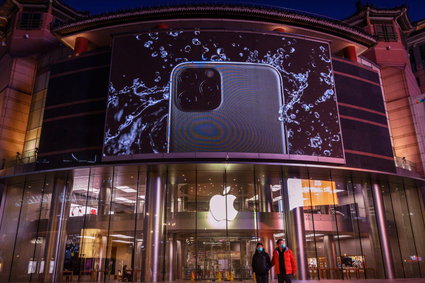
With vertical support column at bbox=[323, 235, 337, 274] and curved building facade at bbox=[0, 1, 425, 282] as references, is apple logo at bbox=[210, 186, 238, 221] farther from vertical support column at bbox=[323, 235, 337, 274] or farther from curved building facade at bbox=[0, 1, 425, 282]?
vertical support column at bbox=[323, 235, 337, 274]

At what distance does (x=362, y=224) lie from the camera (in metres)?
27.6

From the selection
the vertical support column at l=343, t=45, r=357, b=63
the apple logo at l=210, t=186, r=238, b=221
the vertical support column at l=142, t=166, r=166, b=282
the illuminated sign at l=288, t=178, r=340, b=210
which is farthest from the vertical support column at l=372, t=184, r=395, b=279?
the vertical support column at l=142, t=166, r=166, b=282

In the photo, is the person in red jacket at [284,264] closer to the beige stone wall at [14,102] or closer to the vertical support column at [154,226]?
the vertical support column at [154,226]

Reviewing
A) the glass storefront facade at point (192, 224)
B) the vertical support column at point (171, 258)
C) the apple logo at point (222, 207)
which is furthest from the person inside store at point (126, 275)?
the apple logo at point (222, 207)

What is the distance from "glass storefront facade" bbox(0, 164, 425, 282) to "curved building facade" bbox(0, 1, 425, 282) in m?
0.10

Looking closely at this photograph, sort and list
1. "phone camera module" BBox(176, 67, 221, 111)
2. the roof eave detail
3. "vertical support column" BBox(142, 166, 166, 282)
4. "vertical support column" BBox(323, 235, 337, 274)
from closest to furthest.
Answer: "vertical support column" BBox(142, 166, 166, 282) → "phone camera module" BBox(176, 67, 221, 111) → "vertical support column" BBox(323, 235, 337, 274) → the roof eave detail

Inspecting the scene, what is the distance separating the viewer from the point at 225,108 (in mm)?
25406

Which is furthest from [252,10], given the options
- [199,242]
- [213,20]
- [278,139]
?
[199,242]

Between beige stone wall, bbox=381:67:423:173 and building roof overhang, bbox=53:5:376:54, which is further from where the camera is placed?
beige stone wall, bbox=381:67:423:173

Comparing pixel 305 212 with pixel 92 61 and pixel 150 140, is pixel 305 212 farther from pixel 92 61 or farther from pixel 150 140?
pixel 92 61

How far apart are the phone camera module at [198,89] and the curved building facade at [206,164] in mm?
82

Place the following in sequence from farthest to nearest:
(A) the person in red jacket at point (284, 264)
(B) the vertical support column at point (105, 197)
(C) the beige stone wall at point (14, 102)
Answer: (C) the beige stone wall at point (14, 102) → (B) the vertical support column at point (105, 197) → (A) the person in red jacket at point (284, 264)

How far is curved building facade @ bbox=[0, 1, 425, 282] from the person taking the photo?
973 inches

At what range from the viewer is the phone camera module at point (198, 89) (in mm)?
25542
